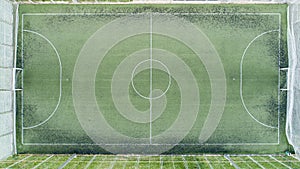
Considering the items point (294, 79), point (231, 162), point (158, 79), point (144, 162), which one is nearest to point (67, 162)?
point (144, 162)

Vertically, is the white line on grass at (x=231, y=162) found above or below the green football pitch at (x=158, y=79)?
below

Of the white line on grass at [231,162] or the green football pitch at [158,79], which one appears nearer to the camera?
the white line on grass at [231,162]

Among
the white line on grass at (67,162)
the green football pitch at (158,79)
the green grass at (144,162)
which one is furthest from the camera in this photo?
the green football pitch at (158,79)

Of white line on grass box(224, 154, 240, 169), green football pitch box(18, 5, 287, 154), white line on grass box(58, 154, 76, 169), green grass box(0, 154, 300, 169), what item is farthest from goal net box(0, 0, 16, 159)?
white line on grass box(224, 154, 240, 169)

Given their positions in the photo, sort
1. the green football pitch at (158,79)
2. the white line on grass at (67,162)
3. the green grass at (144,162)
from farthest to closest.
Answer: the green football pitch at (158,79), the green grass at (144,162), the white line on grass at (67,162)

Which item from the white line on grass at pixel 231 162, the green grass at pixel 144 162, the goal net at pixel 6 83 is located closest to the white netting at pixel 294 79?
the green grass at pixel 144 162

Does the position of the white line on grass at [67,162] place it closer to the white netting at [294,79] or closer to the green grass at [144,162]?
the green grass at [144,162]

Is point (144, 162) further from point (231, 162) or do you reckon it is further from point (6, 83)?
point (6, 83)

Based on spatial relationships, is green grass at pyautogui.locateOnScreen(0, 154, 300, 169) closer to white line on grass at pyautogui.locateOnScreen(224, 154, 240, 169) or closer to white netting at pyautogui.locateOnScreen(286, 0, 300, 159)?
white line on grass at pyautogui.locateOnScreen(224, 154, 240, 169)
